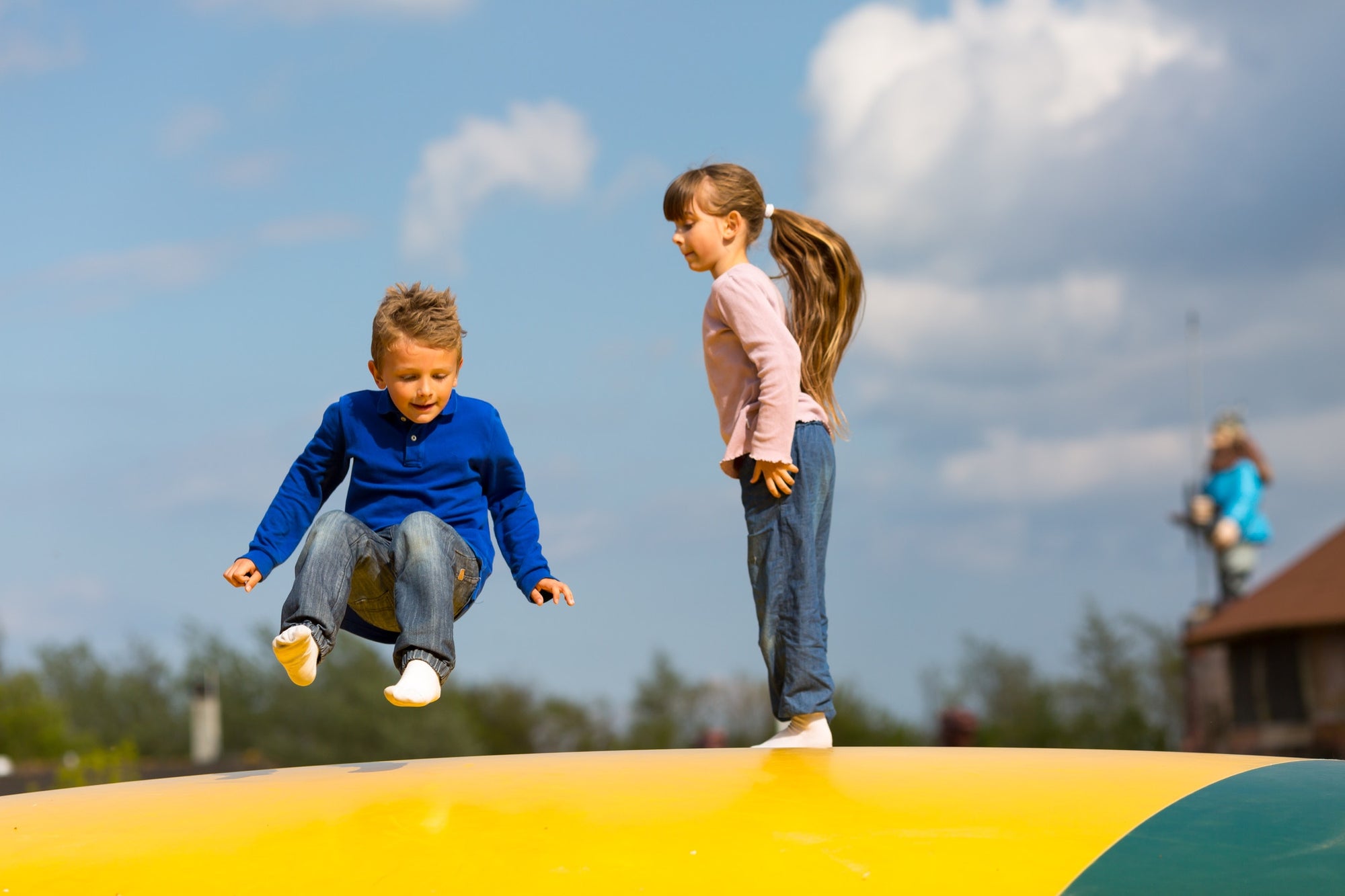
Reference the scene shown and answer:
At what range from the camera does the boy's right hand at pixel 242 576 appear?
422 cm

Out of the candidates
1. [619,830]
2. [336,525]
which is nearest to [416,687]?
[336,525]

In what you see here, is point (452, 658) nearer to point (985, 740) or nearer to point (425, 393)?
point (425, 393)

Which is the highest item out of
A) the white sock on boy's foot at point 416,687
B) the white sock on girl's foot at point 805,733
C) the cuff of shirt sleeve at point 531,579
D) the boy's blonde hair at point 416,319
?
the boy's blonde hair at point 416,319

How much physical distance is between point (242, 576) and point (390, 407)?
2.40 feet

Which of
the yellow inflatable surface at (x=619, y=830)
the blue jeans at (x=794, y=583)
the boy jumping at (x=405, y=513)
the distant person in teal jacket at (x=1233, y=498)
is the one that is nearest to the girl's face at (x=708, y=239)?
the blue jeans at (x=794, y=583)

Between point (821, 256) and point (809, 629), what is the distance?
1.43 metres

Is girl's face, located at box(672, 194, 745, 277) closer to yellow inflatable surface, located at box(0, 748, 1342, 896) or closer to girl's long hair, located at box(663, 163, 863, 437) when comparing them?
girl's long hair, located at box(663, 163, 863, 437)

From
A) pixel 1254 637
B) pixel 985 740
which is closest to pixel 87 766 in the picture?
pixel 1254 637

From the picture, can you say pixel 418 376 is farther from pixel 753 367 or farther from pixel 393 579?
pixel 753 367

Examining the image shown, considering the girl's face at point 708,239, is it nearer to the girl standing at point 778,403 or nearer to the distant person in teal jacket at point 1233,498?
the girl standing at point 778,403

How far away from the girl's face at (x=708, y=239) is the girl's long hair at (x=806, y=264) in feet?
0.08

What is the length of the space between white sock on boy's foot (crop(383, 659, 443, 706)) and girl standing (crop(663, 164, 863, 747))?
4.13 ft

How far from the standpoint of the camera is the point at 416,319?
14.4ft

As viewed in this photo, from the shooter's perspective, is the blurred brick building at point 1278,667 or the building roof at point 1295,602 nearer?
the blurred brick building at point 1278,667
